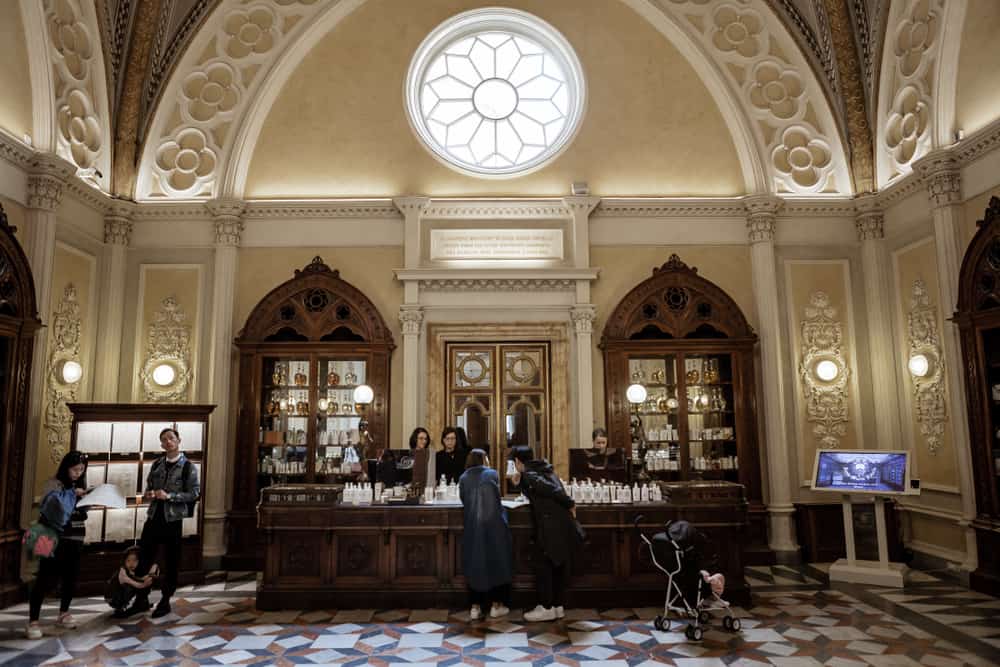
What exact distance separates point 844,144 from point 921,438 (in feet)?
13.9

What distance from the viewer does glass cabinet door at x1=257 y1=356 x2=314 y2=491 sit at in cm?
903

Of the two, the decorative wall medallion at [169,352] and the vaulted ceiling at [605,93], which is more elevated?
the vaulted ceiling at [605,93]

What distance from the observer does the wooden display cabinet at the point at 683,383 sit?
9.12 meters

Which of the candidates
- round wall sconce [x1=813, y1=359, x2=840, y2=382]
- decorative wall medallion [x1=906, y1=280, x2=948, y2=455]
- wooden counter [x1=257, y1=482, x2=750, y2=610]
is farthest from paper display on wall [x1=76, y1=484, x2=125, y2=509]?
decorative wall medallion [x1=906, y1=280, x2=948, y2=455]

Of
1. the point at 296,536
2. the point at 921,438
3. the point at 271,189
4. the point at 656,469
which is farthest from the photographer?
the point at 271,189

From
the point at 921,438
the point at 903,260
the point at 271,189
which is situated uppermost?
the point at 271,189

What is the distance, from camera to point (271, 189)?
384 inches

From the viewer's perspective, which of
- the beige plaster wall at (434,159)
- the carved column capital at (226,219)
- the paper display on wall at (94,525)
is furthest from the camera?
the beige plaster wall at (434,159)

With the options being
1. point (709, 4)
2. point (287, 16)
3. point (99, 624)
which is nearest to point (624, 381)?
point (709, 4)

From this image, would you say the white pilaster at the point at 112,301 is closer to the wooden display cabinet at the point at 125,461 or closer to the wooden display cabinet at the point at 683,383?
the wooden display cabinet at the point at 125,461

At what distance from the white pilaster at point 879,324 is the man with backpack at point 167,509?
8463 millimetres

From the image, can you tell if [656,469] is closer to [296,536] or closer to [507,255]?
[507,255]

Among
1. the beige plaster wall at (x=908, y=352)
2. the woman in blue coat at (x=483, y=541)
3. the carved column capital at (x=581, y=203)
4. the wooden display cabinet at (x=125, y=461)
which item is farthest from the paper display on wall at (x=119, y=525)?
the beige plaster wall at (x=908, y=352)

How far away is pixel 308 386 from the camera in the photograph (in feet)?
30.1
